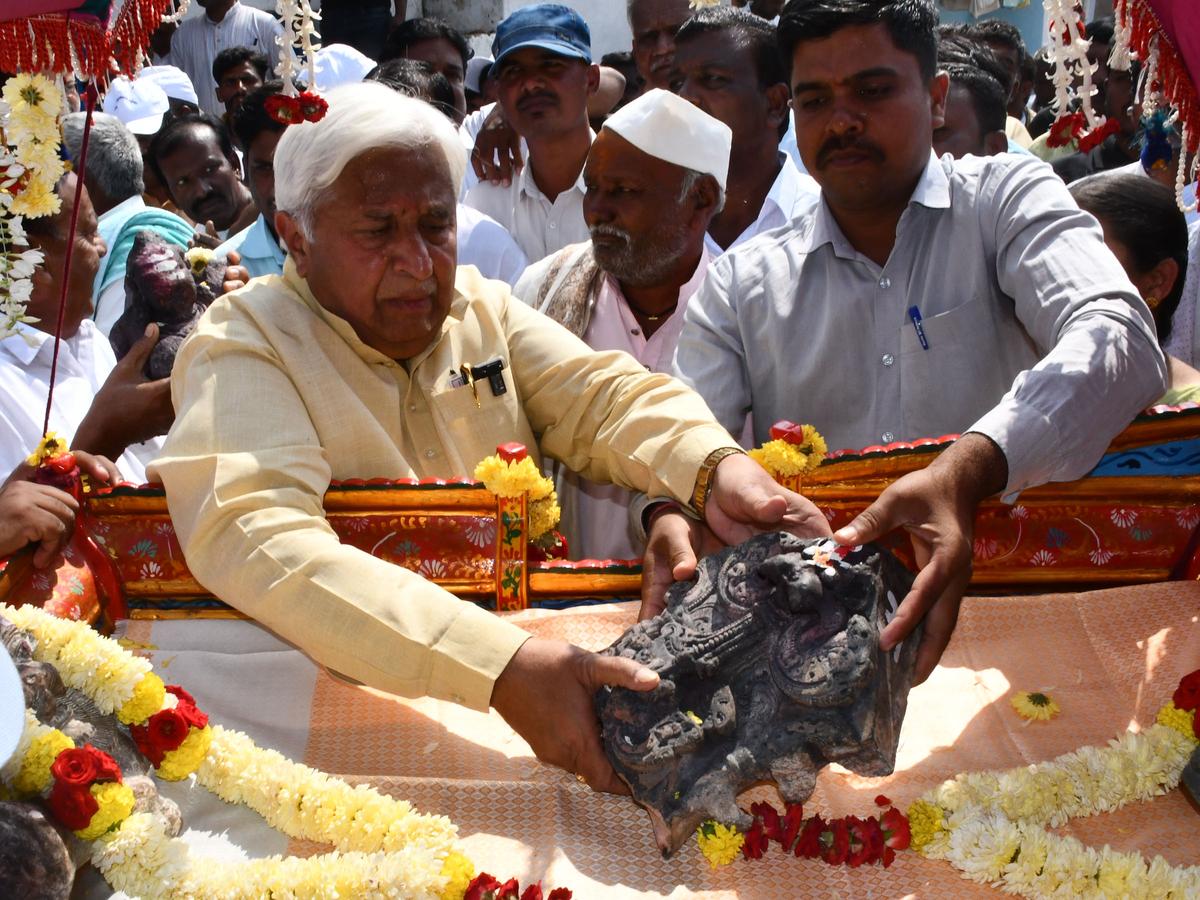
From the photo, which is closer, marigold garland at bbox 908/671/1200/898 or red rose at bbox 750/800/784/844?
marigold garland at bbox 908/671/1200/898

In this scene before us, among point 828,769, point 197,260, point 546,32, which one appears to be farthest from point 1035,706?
point 546,32

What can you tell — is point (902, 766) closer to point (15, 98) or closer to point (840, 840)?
point (840, 840)

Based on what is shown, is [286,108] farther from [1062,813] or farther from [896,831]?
[1062,813]

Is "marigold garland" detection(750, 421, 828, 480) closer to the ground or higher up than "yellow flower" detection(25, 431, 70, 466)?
closer to the ground

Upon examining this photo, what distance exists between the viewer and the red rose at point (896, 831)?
210 cm

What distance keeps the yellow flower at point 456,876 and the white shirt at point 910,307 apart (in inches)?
62.1

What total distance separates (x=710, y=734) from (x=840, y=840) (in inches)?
11.1

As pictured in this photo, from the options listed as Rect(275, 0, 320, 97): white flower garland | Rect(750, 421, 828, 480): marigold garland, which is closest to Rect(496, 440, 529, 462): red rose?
Rect(750, 421, 828, 480): marigold garland

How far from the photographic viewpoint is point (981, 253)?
10.2 feet

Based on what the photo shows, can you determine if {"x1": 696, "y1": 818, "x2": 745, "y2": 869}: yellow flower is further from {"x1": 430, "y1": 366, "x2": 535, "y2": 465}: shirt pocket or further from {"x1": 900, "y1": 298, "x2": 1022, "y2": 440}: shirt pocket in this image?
{"x1": 900, "y1": 298, "x2": 1022, "y2": 440}: shirt pocket

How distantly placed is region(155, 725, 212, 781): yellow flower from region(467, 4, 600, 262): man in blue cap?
10.7ft

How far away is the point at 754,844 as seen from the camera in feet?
6.81

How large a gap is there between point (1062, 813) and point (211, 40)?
26.9ft

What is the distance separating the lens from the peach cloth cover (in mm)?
2078
